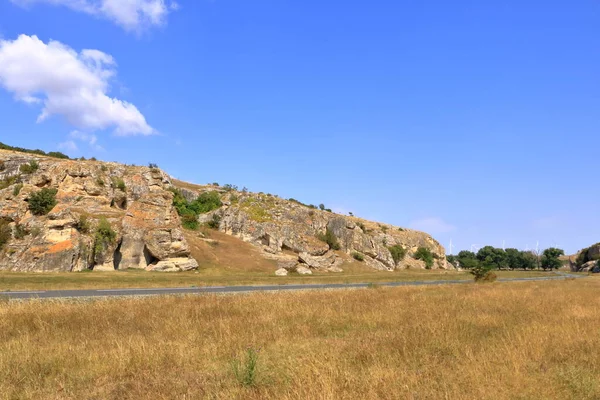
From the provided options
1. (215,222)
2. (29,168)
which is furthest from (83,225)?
(215,222)

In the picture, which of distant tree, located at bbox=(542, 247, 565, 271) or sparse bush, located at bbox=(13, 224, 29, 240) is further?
distant tree, located at bbox=(542, 247, 565, 271)

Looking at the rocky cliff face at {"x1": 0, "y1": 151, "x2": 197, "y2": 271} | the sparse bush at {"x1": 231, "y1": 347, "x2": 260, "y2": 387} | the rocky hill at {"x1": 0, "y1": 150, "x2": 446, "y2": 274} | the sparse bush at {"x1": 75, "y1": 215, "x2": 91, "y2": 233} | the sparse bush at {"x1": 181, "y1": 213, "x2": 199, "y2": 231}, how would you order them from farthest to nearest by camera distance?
the sparse bush at {"x1": 181, "y1": 213, "x2": 199, "y2": 231} < the sparse bush at {"x1": 75, "y1": 215, "x2": 91, "y2": 233} < the rocky hill at {"x1": 0, "y1": 150, "x2": 446, "y2": 274} < the rocky cliff face at {"x1": 0, "y1": 151, "x2": 197, "y2": 271} < the sparse bush at {"x1": 231, "y1": 347, "x2": 260, "y2": 387}

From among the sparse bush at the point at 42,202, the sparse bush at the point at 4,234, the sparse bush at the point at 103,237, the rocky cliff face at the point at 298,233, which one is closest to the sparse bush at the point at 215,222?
the rocky cliff face at the point at 298,233

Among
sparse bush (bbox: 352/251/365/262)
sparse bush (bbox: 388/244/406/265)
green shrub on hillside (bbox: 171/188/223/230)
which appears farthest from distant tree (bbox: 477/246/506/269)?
green shrub on hillside (bbox: 171/188/223/230)

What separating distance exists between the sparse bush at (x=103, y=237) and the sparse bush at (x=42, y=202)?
8657mm

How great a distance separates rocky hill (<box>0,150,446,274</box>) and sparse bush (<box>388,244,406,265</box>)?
1293cm

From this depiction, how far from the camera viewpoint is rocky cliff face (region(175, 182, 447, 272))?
268ft

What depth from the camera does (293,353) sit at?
8.94 meters

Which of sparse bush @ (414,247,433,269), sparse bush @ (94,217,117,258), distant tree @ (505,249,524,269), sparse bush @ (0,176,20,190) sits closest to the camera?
sparse bush @ (94,217,117,258)

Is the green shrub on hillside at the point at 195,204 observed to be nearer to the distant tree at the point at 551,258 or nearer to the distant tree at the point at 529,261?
the distant tree at the point at 551,258

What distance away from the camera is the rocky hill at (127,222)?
174 ft

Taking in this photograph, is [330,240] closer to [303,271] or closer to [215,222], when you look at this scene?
[215,222]

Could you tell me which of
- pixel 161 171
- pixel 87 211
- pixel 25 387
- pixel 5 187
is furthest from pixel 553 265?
pixel 25 387

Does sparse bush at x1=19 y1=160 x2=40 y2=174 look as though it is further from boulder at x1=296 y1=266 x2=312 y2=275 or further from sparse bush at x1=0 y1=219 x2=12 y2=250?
boulder at x1=296 y1=266 x2=312 y2=275
